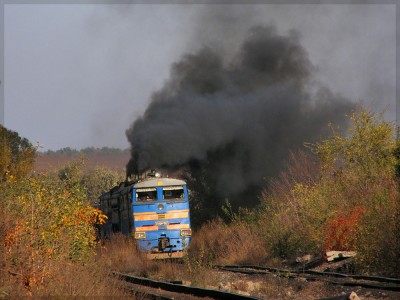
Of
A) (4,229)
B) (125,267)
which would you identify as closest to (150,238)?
(125,267)

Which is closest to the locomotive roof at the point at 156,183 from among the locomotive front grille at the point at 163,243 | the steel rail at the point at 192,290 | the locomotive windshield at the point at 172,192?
the locomotive windshield at the point at 172,192

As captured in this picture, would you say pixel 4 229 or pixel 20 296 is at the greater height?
pixel 4 229

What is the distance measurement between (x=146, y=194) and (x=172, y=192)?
1029 mm

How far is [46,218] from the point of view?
41.6 feet

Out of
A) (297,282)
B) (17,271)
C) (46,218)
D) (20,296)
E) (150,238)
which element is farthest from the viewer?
(150,238)

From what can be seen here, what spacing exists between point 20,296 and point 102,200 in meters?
18.5

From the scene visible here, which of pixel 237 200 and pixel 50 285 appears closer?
pixel 50 285

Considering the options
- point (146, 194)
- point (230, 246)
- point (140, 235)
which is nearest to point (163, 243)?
point (140, 235)

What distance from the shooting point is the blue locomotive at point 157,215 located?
23172 millimetres

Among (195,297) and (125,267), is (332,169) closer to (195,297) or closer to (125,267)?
(125,267)

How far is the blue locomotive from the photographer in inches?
912

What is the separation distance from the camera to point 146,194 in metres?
23.4

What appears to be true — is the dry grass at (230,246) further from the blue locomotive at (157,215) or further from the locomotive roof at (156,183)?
the locomotive roof at (156,183)

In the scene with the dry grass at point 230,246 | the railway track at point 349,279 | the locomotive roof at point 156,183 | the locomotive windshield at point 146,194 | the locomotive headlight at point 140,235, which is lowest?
the railway track at point 349,279
